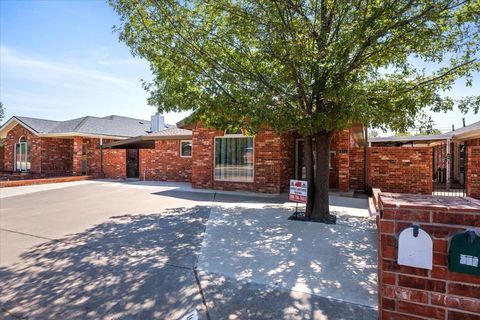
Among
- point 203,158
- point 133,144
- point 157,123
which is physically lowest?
point 203,158

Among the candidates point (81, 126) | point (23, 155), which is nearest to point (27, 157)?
point (23, 155)

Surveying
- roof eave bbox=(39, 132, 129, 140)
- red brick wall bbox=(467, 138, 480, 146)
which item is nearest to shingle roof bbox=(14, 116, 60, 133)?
roof eave bbox=(39, 132, 129, 140)

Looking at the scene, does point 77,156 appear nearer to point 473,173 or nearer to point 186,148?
point 186,148

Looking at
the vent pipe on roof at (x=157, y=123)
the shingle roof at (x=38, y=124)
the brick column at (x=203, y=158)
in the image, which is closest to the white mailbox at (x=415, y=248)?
the brick column at (x=203, y=158)

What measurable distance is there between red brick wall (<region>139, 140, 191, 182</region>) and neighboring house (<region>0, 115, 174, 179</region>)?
373 centimetres

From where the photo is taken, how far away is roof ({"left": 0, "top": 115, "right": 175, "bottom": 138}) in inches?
794

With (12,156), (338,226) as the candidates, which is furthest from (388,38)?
(12,156)

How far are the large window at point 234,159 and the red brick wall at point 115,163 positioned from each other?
8.25 metres

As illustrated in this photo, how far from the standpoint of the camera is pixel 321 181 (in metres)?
7.53

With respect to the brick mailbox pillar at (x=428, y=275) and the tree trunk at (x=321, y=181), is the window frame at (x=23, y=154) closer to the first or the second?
the tree trunk at (x=321, y=181)

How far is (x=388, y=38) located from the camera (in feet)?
19.3

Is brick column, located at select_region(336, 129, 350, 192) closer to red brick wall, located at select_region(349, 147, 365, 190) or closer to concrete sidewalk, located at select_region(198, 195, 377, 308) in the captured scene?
red brick wall, located at select_region(349, 147, 365, 190)

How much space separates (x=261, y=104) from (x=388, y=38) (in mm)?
2855

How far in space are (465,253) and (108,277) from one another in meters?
4.17
